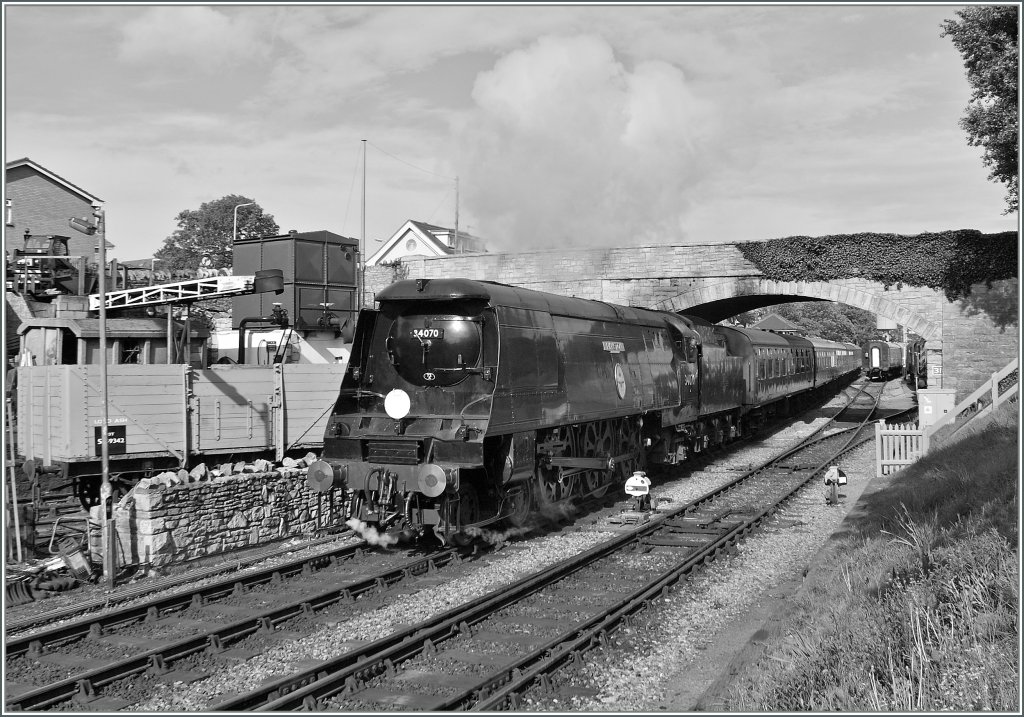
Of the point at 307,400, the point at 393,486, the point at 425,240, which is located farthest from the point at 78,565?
the point at 425,240

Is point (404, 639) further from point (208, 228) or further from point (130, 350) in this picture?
point (208, 228)

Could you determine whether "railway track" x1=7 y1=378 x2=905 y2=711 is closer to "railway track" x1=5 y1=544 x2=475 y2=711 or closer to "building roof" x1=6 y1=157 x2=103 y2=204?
"railway track" x1=5 y1=544 x2=475 y2=711

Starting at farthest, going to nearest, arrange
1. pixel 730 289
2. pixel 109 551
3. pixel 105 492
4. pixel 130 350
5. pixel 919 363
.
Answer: pixel 919 363 → pixel 730 289 → pixel 130 350 → pixel 105 492 → pixel 109 551

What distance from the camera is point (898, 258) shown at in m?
22.2

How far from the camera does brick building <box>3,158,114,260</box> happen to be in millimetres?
33562

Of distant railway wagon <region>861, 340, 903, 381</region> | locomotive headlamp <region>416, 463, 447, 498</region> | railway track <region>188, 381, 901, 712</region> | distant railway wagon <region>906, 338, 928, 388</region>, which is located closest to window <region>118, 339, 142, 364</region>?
locomotive headlamp <region>416, 463, 447, 498</region>

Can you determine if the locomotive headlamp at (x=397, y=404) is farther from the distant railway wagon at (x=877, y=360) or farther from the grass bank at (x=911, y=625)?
the distant railway wagon at (x=877, y=360)

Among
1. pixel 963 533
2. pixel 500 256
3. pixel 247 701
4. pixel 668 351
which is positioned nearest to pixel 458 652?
pixel 247 701

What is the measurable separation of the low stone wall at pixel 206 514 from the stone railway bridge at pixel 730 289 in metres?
Result: 9.60

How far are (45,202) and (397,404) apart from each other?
31.9m

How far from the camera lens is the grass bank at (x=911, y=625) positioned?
4.90 metres

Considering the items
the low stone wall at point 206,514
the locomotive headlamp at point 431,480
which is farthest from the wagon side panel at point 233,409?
the locomotive headlamp at point 431,480

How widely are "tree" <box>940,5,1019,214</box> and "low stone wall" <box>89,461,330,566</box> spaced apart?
16161 millimetres

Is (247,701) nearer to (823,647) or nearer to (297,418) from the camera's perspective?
(823,647)
